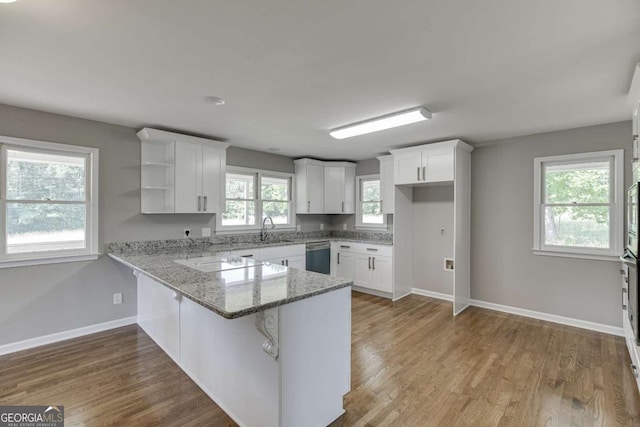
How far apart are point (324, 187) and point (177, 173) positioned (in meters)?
2.63

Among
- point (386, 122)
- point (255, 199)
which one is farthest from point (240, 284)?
point (255, 199)

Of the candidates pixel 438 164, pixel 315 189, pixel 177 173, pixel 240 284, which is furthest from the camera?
pixel 315 189

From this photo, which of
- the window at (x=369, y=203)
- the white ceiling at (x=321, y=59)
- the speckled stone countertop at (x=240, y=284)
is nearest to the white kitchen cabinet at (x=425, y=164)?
the white ceiling at (x=321, y=59)

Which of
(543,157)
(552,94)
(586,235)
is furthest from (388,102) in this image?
(586,235)

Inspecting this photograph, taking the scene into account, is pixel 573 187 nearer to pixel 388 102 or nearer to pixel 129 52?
pixel 388 102

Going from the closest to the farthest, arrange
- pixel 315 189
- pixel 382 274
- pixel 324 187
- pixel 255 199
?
pixel 382 274
pixel 255 199
pixel 315 189
pixel 324 187

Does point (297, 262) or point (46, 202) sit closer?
point (46, 202)

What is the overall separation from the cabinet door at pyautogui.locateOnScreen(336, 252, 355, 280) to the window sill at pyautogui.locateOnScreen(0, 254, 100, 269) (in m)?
3.49

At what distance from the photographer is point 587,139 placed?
3.55 m

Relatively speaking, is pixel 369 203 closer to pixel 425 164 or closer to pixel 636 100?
pixel 425 164

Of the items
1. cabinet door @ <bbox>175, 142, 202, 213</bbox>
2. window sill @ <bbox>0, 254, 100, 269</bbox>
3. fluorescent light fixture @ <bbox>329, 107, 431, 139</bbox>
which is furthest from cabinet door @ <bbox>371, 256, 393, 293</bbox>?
window sill @ <bbox>0, 254, 100, 269</bbox>

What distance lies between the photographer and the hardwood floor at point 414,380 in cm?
206

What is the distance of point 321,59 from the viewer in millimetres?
2031

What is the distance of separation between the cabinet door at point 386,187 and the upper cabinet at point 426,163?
1.33 feet
